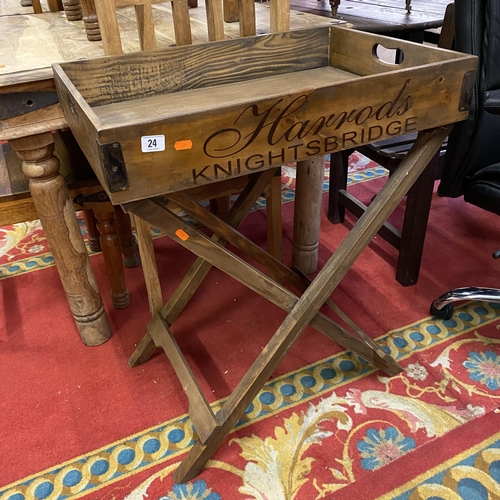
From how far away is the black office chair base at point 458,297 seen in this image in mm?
1413

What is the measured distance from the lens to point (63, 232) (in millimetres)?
1269

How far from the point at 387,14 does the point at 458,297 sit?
1.74 m

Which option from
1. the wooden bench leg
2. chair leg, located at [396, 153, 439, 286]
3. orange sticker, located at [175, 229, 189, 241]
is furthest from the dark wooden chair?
orange sticker, located at [175, 229, 189, 241]

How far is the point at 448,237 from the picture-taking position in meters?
1.89

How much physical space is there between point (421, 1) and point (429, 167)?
198 centimetres

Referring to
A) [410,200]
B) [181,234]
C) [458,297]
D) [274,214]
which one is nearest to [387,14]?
[410,200]

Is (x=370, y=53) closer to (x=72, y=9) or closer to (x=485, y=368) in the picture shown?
(x=485, y=368)

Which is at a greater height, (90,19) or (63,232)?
(90,19)

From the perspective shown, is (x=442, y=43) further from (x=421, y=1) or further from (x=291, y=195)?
(x=421, y=1)

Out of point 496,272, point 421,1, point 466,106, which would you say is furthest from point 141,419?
point 421,1

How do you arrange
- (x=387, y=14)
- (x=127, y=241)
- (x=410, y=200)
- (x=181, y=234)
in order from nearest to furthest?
(x=181, y=234)
(x=410, y=200)
(x=127, y=241)
(x=387, y=14)

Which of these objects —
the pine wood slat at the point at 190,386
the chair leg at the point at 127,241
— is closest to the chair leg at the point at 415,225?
the pine wood slat at the point at 190,386

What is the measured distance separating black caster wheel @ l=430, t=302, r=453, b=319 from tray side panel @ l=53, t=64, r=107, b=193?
1123 millimetres

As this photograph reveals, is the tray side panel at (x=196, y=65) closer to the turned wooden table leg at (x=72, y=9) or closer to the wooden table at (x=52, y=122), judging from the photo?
the wooden table at (x=52, y=122)
